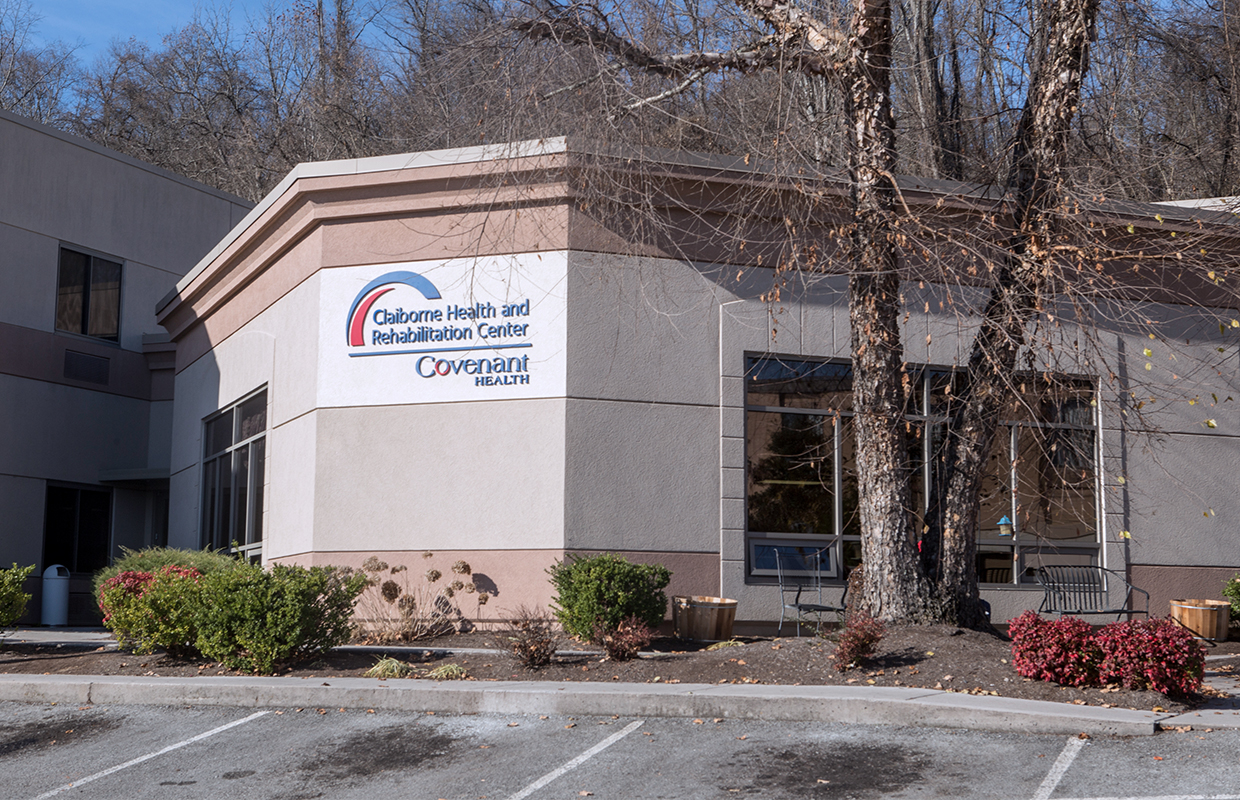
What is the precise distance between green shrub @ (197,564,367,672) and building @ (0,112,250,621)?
36.3 ft

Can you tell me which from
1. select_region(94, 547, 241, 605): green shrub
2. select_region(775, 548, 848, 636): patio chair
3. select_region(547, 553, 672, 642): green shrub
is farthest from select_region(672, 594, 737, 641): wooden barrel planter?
select_region(94, 547, 241, 605): green shrub

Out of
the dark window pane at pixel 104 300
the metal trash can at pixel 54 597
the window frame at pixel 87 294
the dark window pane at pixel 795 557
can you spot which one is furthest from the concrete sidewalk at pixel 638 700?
the dark window pane at pixel 104 300

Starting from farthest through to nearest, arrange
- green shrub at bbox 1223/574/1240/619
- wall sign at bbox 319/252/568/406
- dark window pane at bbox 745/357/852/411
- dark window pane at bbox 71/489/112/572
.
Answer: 1. dark window pane at bbox 71/489/112/572
2. green shrub at bbox 1223/574/1240/619
3. dark window pane at bbox 745/357/852/411
4. wall sign at bbox 319/252/568/406

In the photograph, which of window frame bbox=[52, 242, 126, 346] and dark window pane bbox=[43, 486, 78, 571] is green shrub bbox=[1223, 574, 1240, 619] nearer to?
dark window pane bbox=[43, 486, 78, 571]

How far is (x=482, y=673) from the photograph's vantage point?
10102 millimetres

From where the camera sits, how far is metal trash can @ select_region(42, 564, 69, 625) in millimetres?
19422

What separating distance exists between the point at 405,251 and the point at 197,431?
7164mm

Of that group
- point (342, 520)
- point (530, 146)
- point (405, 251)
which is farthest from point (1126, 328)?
point (342, 520)

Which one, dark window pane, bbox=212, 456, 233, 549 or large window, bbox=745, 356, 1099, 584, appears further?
dark window pane, bbox=212, 456, 233, 549

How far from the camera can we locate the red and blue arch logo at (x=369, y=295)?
1395cm

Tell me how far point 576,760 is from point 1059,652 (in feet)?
13.4

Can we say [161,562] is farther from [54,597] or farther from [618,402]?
[618,402]

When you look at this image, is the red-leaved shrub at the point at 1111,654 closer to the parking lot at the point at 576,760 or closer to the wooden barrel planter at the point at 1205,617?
the parking lot at the point at 576,760

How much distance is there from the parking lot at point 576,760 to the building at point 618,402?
185 inches
